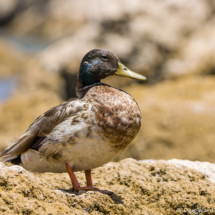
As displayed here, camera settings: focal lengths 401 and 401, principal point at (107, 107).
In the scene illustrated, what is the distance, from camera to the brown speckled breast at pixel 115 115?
3410mm

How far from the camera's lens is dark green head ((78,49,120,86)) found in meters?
3.82

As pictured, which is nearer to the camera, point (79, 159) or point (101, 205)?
point (101, 205)

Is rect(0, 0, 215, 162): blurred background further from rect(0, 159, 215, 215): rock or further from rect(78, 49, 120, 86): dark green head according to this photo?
rect(78, 49, 120, 86): dark green head

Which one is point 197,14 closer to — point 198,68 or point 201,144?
point 198,68

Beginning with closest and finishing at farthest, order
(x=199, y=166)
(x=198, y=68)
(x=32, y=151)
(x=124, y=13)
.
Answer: (x=32, y=151)
(x=199, y=166)
(x=198, y=68)
(x=124, y=13)

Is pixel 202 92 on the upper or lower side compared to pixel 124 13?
lower

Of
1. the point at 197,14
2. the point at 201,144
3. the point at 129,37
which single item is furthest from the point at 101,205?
the point at 197,14

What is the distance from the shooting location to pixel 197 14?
38.3 feet

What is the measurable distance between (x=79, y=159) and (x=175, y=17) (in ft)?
29.0

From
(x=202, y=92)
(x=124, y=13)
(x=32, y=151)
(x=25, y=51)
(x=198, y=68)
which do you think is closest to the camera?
(x=32, y=151)

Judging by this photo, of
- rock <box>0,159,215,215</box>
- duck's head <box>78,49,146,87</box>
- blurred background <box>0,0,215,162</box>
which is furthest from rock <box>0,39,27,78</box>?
duck's head <box>78,49,146,87</box>

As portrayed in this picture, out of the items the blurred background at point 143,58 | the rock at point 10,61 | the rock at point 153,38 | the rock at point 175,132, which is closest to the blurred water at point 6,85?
the rock at point 10,61

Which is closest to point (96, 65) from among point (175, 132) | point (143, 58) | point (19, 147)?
point (19, 147)

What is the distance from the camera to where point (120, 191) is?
3.76 metres
